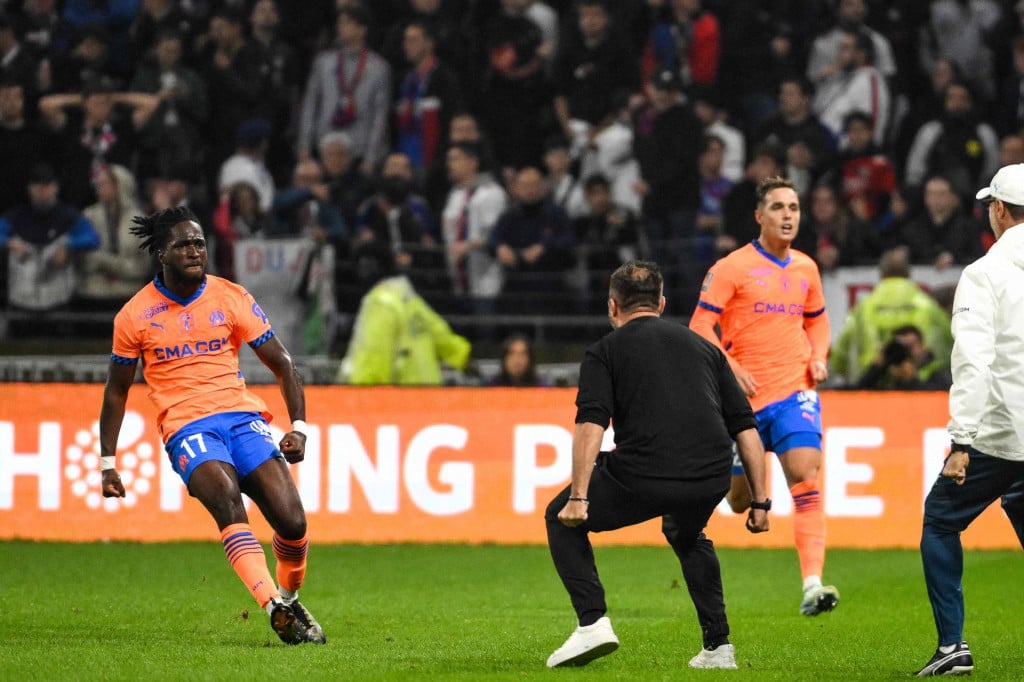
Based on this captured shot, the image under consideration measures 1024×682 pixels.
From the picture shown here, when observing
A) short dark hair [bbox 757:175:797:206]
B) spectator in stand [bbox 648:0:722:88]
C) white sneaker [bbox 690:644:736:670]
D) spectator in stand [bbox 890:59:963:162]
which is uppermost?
spectator in stand [bbox 648:0:722:88]

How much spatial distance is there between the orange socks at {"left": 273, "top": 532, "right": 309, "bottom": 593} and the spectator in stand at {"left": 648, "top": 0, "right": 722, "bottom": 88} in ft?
35.6

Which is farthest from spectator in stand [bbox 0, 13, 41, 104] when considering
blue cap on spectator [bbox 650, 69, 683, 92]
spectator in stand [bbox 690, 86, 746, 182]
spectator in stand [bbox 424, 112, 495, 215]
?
spectator in stand [bbox 690, 86, 746, 182]

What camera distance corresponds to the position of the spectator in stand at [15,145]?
1727 centimetres

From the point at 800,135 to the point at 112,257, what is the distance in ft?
23.5

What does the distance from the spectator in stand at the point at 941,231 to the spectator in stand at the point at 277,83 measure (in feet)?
23.4

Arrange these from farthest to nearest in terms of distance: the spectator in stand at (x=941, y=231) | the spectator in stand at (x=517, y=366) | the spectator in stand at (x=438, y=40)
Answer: the spectator in stand at (x=438, y=40), the spectator in stand at (x=941, y=231), the spectator in stand at (x=517, y=366)

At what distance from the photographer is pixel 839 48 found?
58.9ft

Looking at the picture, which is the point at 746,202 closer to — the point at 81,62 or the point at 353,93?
the point at 353,93

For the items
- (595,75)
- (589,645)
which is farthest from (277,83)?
(589,645)

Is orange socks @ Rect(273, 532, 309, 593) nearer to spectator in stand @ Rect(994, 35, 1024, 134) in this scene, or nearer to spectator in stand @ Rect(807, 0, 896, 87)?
spectator in stand @ Rect(807, 0, 896, 87)

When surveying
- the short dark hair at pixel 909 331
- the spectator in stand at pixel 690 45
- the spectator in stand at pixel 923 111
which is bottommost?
the short dark hair at pixel 909 331

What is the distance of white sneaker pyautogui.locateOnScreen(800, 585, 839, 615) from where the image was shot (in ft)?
31.0

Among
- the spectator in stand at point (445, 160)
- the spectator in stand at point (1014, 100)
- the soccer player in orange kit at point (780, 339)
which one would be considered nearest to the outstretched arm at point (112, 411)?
the soccer player in orange kit at point (780, 339)

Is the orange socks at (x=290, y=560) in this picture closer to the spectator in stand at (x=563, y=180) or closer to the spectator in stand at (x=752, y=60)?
the spectator in stand at (x=563, y=180)
